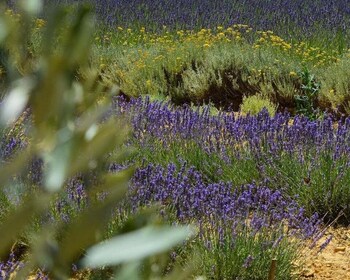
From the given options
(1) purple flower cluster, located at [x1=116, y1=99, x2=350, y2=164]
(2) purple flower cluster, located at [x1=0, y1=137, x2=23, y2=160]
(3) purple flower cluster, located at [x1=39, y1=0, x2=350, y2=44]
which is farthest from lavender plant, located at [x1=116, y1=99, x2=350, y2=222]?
(3) purple flower cluster, located at [x1=39, y1=0, x2=350, y2=44]

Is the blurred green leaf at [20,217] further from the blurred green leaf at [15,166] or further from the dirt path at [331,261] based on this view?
the dirt path at [331,261]

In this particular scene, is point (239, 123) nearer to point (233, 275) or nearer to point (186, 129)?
point (186, 129)

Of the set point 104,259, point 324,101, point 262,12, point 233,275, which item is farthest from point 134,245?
point 262,12

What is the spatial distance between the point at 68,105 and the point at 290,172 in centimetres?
332

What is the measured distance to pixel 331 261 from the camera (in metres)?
3.07

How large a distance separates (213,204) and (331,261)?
0.58 metres

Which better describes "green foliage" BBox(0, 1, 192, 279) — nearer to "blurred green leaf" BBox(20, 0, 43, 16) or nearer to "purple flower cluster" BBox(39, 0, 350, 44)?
"blurred green leaf" BBox(20, 0, 43, 16)

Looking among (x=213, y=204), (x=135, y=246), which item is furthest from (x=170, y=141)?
(x=135, y=246)

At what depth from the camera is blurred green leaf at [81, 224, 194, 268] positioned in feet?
1.29

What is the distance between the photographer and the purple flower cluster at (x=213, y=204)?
293 cm

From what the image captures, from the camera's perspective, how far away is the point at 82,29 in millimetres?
387

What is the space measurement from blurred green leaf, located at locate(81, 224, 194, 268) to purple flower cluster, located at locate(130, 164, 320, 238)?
2374mm

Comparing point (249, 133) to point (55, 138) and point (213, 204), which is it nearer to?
point (213, 204)

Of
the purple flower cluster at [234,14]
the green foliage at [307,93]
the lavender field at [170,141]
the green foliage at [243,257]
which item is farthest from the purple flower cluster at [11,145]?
the purple flower cluster at [234,14]
